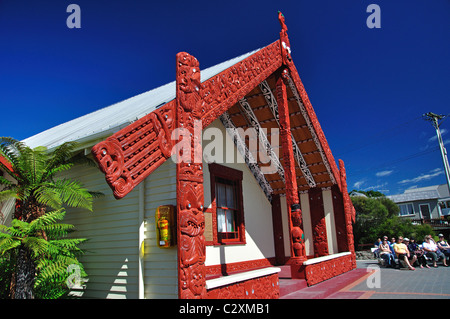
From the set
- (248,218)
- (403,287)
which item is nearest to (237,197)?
(248,218)

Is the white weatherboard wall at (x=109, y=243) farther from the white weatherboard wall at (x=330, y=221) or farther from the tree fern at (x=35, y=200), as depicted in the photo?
the white weatherboard wall at (x=330, y=221)

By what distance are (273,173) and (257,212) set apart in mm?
1467

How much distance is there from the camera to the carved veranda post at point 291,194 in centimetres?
699

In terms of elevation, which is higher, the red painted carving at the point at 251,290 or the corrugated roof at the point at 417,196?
the corrugated roof at the point at 417,196

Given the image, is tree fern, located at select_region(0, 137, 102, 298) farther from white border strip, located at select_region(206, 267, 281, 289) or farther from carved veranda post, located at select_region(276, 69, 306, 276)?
carved veranda post, located at select_region(276, 69, 306, 276)

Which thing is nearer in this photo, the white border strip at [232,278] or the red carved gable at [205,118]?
the red carved gable at [205,118]

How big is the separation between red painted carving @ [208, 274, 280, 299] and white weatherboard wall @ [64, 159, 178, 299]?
0.76 metres

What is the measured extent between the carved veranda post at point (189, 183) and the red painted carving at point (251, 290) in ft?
1.49

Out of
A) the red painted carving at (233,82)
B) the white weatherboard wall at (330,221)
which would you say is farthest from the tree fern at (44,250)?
the white weatherboard wall at (330,221)

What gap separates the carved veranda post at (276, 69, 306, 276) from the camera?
699cm

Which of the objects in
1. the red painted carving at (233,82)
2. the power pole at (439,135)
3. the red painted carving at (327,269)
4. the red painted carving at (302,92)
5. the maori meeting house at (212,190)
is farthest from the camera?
the power pole at (439,135)

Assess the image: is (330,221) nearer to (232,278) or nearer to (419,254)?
(419,254)

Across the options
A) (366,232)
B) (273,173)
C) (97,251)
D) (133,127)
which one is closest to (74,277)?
(97,251)
